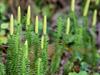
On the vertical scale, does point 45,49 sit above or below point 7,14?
below

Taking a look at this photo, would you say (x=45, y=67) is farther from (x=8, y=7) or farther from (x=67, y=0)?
(x=67, y=0)

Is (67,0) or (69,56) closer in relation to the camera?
(69,56)

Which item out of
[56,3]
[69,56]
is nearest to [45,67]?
[69,56]

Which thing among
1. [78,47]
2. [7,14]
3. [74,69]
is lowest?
[74,69]

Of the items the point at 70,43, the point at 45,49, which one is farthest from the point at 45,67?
the point at 70,43

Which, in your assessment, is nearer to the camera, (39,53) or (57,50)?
(39,53)

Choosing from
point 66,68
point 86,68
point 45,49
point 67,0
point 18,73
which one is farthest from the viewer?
point 67,0

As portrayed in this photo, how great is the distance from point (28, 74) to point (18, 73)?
0.06 meters

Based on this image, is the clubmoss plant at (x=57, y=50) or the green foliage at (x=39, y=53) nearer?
the green foliage at (x=39, y=53)

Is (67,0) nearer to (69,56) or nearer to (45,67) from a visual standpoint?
(69,56)

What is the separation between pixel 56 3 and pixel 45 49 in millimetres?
1664

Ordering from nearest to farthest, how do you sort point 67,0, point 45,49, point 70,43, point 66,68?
point 45,49 < point 66,68 < point 70,43 < point 67,0

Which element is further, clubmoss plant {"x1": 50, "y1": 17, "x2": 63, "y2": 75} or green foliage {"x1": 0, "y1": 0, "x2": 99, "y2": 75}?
clubmoss plant {"x1": 50, "y1": 17, "x2": 63, "y2": 75}

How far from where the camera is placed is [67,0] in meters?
3.63
